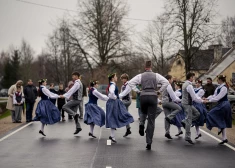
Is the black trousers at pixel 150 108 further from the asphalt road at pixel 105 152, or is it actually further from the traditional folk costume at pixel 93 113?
the traditional folk costume at pixel 93 113

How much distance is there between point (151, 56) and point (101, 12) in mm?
12678

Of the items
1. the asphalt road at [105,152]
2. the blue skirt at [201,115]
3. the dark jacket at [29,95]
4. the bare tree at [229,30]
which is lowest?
the asphalt road at [105,152]

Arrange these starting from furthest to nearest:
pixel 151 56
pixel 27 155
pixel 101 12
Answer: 1. pixel 151 56
2. pixel 101 12
3. pixel 27 155

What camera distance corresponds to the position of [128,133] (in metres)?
15.2

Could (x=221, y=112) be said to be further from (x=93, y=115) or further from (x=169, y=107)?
(x=93, y=115)

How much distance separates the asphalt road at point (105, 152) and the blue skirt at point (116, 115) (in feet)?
1.82

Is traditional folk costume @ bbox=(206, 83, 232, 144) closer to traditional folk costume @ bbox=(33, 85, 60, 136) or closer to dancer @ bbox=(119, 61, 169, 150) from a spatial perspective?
dancer @ bbox=(119, 61, 169, 150)

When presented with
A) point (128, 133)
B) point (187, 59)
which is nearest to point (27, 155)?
point (128, 133)

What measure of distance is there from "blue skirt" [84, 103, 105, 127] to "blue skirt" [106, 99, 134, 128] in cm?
58

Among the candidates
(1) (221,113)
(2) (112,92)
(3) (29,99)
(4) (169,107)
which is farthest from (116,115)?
(3) (29,99)

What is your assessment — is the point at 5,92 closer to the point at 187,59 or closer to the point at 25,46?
the point at 25,46

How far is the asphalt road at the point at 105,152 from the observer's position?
398 inches

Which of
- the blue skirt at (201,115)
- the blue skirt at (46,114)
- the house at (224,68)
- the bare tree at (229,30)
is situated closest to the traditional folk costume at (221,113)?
the blue skirt at (201,115)

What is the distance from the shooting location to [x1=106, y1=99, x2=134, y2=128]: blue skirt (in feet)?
45.7
